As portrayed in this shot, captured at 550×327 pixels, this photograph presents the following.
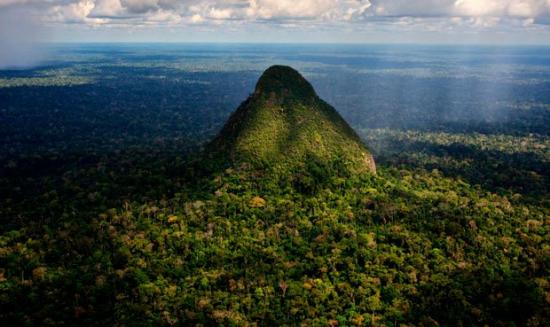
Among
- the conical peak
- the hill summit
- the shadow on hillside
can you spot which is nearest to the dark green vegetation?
the shadow on hillside

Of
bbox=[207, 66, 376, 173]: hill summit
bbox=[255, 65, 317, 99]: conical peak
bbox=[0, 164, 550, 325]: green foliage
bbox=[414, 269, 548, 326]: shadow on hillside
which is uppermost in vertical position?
bbox=[255, 65, 317, 99]: conical peak

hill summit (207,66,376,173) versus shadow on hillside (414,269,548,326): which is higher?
hill summit (207,66,376,173)

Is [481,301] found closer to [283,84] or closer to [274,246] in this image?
[274,246]

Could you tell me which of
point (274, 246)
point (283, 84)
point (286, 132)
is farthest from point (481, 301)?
point (283, 84)

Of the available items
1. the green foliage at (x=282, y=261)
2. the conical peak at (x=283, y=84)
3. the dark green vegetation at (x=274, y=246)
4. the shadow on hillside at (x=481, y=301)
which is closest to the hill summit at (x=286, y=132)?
the conical peak at (x=283, y=84)

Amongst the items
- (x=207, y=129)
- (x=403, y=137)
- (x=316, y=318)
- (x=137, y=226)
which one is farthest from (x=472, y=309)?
(x=207, y=129)

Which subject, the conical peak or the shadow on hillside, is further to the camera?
the conical peak

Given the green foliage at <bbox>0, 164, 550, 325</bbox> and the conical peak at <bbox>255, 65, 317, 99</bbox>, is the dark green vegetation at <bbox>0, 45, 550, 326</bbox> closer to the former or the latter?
the green foliage at <bbox>0, 164, 550, 325</bbox>
